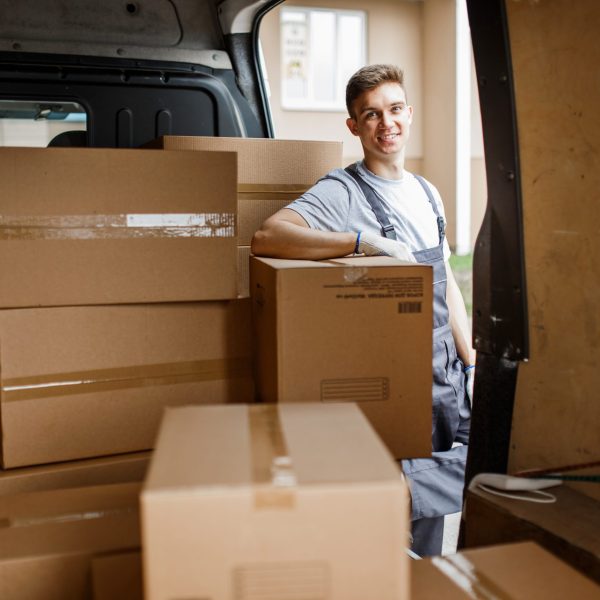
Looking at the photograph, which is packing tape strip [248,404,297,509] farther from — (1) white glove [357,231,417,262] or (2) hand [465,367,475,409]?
(2) hand [465,367,475,409]

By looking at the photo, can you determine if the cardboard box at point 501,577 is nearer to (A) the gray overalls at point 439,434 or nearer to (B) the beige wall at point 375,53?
(A) the gray overalls at point 439,434

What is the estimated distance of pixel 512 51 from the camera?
1.50m

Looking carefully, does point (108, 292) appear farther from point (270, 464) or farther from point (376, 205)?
point (376, 205)

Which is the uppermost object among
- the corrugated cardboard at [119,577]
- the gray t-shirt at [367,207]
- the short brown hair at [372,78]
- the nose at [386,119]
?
the short brown hair at [372,78]

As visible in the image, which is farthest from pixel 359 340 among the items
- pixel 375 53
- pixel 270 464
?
pixel 375 53

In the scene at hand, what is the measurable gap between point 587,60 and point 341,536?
942 mm

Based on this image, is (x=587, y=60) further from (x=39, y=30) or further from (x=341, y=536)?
(x=39, y=30)

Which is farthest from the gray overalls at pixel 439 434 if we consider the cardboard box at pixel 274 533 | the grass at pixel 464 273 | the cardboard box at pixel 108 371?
the grass at pixel 464 273

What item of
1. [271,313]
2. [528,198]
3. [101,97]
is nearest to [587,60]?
[528,198]

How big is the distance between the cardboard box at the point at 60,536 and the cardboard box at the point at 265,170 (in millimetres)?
1089

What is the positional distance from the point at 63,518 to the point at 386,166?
62.9 inches

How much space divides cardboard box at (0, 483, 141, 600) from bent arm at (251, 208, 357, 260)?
2.58 feet

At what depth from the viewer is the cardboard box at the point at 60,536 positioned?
1.27 m

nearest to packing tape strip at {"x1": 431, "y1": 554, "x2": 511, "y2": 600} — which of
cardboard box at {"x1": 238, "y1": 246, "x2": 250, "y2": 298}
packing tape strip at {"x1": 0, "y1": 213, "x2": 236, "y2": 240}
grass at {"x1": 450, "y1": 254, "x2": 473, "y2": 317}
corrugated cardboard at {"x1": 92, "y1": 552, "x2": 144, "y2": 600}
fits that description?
corrugated cardboard at {"x1": 92, "y1": 552, "x2": 144, "y2": 600}
